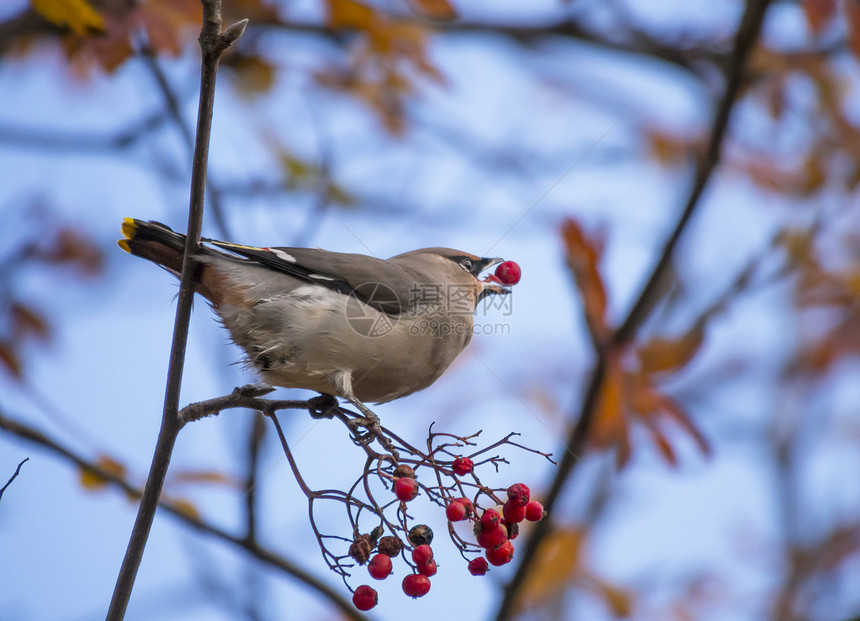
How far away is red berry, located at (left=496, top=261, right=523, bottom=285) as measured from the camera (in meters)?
4.31

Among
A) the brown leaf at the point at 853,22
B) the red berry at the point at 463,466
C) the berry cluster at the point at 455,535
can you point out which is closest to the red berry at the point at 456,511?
the berry cluster at the point at 455,535

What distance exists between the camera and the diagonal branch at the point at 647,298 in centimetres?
A: 365

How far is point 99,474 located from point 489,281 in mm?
2208

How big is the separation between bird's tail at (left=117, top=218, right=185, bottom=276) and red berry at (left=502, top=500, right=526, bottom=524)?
1636mm

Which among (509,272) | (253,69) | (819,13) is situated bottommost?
(509,272)

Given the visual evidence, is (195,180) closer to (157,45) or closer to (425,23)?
(157,45)

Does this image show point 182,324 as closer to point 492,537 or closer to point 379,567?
point 379,567

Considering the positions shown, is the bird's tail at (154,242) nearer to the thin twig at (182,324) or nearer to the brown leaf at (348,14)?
the thin twig at (182,324)

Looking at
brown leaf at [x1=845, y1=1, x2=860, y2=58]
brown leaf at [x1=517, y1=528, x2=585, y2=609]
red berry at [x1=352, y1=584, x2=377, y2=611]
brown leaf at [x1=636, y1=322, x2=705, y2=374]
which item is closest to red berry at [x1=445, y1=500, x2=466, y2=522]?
red berry at [x1=352, y1=584, x2=377, y2=611]

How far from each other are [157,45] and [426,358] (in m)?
1.93

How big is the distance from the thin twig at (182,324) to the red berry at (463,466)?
35.9 inches

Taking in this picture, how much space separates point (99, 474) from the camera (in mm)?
3914

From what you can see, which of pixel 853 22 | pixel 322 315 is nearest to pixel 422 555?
pixel 322 315

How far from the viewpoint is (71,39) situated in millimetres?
4004
